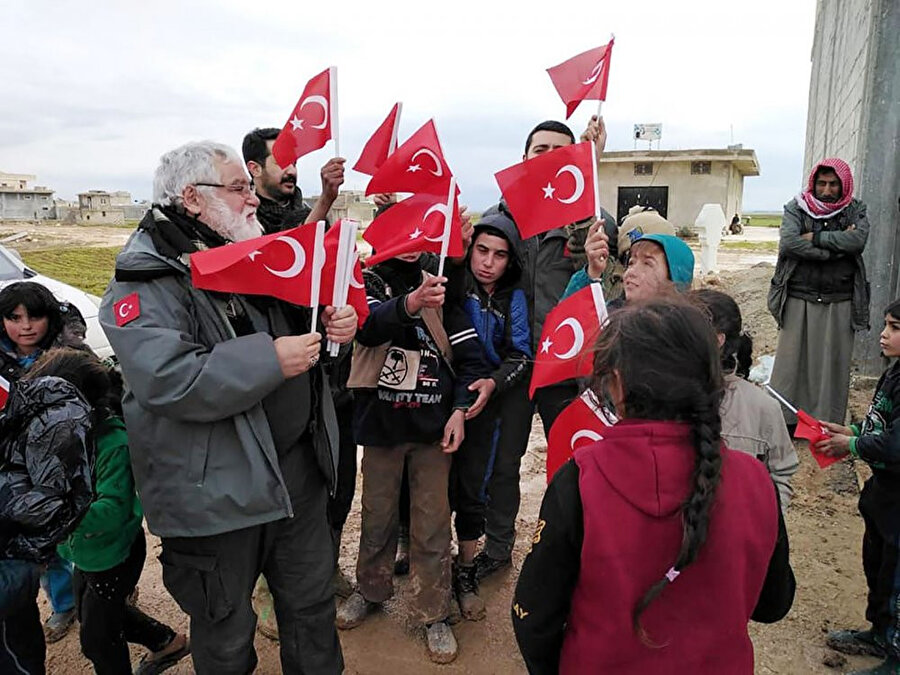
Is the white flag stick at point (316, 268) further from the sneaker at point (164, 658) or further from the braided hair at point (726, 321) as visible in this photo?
the sneaker at point (164, 658)

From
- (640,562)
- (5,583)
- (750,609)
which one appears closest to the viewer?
(640,562)

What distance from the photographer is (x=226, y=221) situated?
2311 millimetres

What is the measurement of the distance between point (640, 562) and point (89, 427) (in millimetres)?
1837

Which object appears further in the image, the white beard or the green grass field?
the green grass field

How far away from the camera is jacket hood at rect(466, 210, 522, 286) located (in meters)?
3.34

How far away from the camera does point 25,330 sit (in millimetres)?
3197

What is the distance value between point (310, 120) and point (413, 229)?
2.39ft

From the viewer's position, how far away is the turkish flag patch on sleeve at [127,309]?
2.05 metres

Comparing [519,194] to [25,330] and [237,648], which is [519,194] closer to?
[237,648]

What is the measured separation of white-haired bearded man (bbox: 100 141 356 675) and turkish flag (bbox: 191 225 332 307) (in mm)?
121

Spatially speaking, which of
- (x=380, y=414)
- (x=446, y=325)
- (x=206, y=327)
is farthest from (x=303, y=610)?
(x=446, y=325)

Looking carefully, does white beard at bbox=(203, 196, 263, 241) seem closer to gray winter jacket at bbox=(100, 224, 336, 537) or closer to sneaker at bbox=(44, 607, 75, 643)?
gray winter jacket at bbox=(100, 224, 336, 537)

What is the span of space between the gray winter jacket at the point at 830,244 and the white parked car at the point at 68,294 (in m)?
6.12

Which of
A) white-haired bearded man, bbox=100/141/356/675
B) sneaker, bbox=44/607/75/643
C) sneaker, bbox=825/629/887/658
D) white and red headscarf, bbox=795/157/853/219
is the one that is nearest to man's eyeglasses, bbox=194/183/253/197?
white-haired bearded man, bbox=100/141/356/675
